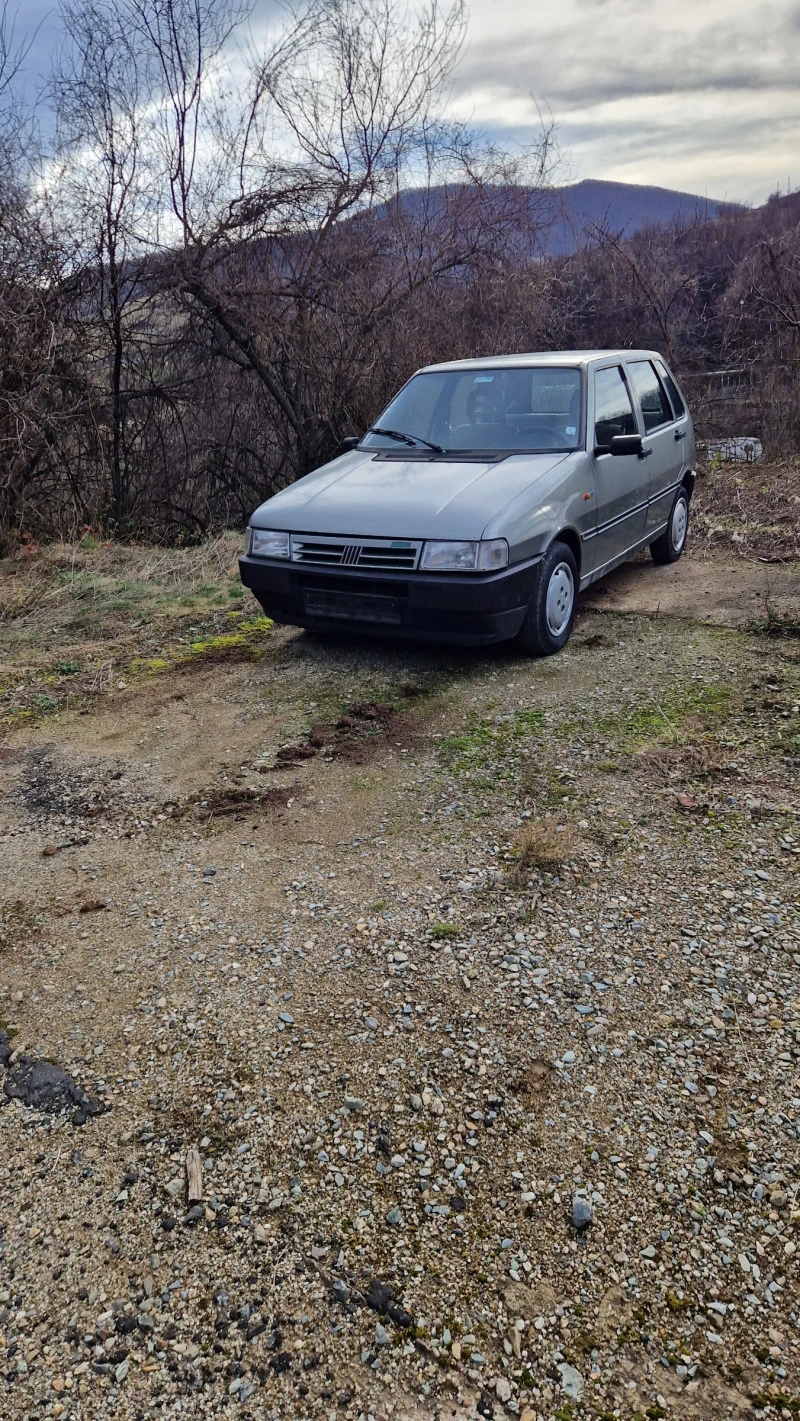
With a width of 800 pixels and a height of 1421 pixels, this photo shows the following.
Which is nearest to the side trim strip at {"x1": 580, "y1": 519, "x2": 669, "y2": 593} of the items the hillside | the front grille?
the front grille

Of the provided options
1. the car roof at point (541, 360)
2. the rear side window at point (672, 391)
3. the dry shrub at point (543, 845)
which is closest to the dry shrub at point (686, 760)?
the dry shrub at point (543, 845)

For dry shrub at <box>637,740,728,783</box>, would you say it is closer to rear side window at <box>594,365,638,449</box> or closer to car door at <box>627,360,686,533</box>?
rear side window at <box>594,365,638,449</box>

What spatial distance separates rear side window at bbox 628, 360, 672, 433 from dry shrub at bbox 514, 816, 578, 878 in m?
4.24

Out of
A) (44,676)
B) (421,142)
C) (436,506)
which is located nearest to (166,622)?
(44,676)

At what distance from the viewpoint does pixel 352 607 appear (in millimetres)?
5266

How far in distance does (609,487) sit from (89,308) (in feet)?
20.9

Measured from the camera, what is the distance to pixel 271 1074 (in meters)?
2.55

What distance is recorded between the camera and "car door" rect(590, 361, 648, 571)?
602cm

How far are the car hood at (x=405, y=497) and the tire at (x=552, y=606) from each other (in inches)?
19.3

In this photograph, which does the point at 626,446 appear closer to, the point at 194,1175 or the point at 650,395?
the point at 650,395

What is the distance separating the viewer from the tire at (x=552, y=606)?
210 inches

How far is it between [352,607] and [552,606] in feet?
4.00

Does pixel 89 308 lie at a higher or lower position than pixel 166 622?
higher

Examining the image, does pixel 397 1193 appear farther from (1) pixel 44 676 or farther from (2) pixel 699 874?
(1) pixel 44 676
